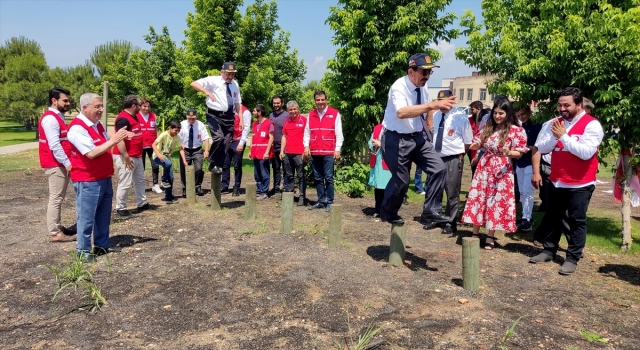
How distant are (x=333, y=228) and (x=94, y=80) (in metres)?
39.8

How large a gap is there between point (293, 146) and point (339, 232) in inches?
133

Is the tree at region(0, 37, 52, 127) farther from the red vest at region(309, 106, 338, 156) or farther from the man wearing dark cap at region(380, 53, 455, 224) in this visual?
the man wearing dark cap at region(380, 53, 455, 224)

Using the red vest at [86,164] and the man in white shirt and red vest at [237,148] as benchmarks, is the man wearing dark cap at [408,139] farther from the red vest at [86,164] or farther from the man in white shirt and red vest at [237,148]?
the man in white shirt and red vest at [237,148]

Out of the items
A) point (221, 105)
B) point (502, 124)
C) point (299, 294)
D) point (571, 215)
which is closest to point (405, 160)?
point (299, 294)

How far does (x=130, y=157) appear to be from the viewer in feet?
27.5

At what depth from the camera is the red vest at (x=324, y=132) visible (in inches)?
345

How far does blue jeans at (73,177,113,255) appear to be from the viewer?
5559 millimetres

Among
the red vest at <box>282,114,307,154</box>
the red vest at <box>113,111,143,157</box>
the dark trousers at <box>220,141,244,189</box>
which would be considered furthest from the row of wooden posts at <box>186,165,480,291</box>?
Result: the red vest at <box>282,114,307,154</box>

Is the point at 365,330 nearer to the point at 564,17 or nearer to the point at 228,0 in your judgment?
the point at 564,17

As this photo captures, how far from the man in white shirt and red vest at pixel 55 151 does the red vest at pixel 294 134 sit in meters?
4.20

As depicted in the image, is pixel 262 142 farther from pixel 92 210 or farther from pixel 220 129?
pixel 92 210

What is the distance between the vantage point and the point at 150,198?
10.2m

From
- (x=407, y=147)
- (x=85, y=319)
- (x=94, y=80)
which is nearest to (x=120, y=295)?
(x=85, y=319)

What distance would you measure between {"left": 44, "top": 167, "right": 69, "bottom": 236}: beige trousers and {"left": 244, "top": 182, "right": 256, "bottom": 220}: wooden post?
273 centimetres
